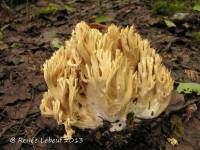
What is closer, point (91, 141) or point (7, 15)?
point (91, 141)

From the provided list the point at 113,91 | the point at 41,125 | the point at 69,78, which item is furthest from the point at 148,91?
the point at 41,125

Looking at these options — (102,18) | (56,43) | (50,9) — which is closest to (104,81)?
(56,43)

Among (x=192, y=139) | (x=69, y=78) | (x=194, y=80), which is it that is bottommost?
(x=192, y=139)

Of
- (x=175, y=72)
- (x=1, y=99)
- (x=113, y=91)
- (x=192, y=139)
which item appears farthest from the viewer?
(x=175, y=72)

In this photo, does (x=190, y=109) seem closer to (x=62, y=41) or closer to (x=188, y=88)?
(x=188, y=88)

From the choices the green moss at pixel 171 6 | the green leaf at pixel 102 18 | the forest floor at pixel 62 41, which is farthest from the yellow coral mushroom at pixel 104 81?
the green moss at pixel 171 6

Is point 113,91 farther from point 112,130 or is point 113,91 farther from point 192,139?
point 192,139

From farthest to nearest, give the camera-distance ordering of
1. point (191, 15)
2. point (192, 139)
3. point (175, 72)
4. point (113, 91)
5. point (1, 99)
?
point (191, 15)
point (175, 72)
point (1, 99)
point (192, 139)
point (113, 91)
